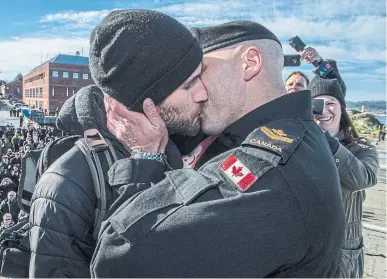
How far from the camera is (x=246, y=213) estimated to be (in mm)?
832

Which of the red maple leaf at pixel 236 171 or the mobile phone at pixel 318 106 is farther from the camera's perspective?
the mobile phone at pixel 318 106

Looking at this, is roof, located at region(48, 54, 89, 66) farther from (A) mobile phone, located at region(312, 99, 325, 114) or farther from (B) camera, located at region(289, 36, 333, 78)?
(A) mobile phone, located at region(312, 99, 325, 114)

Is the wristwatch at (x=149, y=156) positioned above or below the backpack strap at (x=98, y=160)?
above

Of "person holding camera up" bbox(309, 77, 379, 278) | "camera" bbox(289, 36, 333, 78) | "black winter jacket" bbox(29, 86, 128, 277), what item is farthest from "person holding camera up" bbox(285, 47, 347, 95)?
"black winter jacket" bbox(29, 86, 128, 277)

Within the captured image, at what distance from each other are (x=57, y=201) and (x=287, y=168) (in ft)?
2.61

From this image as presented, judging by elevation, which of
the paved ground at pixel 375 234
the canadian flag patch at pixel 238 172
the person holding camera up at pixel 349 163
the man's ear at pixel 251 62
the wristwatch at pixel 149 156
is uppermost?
the man's ear at pixel 251 62

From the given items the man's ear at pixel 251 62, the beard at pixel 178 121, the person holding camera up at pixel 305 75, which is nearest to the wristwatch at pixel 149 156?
the beard at pixel 178 121

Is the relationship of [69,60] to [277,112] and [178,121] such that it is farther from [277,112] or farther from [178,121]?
[277,112]

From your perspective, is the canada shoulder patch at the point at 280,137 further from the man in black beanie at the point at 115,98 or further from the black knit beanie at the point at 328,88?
the black knit beanie at the point at 328,88

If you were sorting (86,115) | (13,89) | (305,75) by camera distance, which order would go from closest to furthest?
(86,115) → (305,75) → (13,89)

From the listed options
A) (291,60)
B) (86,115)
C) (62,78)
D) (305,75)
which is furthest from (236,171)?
(62,78)

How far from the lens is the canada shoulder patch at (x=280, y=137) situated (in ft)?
3.04

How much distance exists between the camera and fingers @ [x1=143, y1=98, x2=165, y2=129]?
46.1 inches

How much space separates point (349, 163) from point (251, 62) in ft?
5.61
